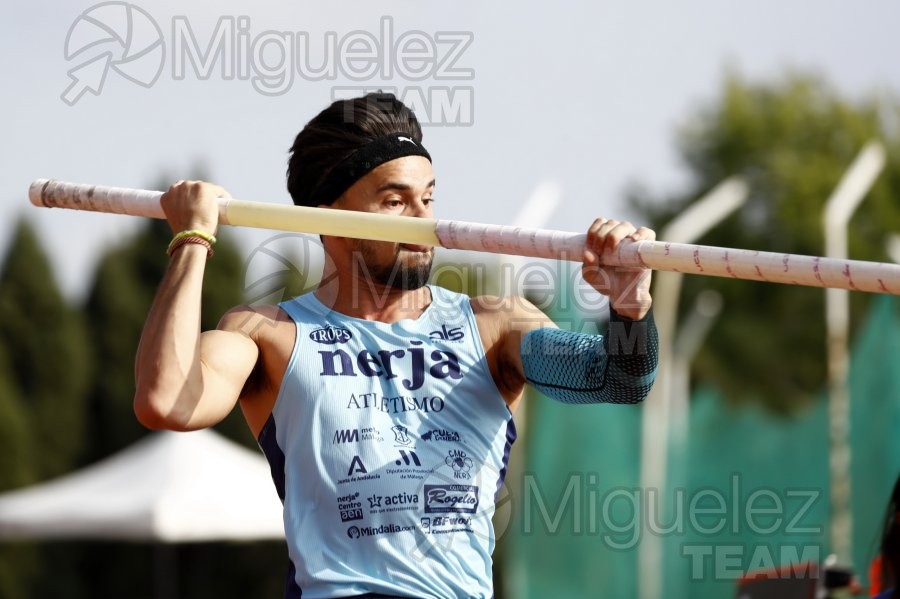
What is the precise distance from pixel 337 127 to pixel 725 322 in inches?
1464

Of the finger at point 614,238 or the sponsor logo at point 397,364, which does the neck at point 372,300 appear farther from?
the finger at point 614,238

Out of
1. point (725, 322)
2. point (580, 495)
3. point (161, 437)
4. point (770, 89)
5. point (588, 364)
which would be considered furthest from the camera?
point (770, 89)

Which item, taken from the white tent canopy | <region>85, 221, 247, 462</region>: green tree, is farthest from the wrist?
<region>85, 221, 247, 462</region>: green tree

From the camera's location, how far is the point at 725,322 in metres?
40.4

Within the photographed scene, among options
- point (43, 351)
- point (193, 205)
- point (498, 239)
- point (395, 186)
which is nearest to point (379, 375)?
point (498, 239)

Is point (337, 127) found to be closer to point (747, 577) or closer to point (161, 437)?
point (747, 577)

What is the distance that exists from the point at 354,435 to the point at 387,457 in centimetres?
11

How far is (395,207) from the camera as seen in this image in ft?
13.5

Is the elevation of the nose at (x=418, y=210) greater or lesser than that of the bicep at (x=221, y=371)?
greater

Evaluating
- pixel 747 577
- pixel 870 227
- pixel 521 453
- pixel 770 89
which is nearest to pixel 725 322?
pixel 870 227

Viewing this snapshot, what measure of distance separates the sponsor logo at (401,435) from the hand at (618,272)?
684mm

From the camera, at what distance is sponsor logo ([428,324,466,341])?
13.1ft

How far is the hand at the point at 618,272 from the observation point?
3561 millimetres

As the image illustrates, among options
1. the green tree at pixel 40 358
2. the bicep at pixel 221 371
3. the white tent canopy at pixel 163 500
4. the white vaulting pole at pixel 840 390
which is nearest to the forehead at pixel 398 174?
the bicep at pixel 221 371
